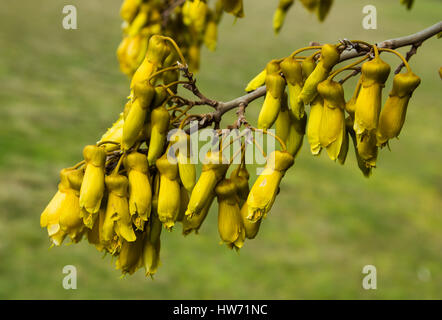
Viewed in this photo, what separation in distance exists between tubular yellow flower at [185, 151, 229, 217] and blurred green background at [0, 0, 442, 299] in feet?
8.67

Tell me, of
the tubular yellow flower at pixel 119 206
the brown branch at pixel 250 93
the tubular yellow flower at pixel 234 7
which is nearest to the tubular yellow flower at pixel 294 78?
the brown branch at pixel 250 93

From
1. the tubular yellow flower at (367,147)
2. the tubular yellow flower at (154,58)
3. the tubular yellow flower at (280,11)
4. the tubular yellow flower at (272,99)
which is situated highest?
the tubular yellow flower at (280,11)

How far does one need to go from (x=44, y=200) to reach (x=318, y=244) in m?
2.30

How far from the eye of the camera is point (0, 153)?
556 cm

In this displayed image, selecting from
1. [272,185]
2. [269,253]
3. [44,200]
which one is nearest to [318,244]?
[269,253]

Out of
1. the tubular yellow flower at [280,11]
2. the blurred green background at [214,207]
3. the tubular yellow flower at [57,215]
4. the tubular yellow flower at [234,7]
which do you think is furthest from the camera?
the blurred green background at [214,207]

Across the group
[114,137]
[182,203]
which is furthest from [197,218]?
[114,137]

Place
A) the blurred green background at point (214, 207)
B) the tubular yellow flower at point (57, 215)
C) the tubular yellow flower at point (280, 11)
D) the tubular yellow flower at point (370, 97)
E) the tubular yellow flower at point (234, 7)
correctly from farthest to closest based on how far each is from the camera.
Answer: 1. the blurred green background at point (214, 207)
2. the tubular yellow flower at point (280, 11)
3. the tubular yellow flower at point (234, 7)
4. the tubular yellow flower at point (57, 215)
5. the tubular yellow flower at point (370, 97)

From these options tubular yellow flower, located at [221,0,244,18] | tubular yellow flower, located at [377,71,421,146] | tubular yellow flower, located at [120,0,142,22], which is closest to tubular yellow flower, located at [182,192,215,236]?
tubular yellow flower, located at [377,71,421,146]

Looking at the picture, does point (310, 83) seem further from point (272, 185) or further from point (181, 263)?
point (181, 263)

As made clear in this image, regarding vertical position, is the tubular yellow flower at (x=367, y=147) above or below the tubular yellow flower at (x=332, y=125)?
below

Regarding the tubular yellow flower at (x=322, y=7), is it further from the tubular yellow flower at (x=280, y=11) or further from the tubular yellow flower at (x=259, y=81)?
the tubular yellow flower at (x=259, y=81)

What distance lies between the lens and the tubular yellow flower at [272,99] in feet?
3.89

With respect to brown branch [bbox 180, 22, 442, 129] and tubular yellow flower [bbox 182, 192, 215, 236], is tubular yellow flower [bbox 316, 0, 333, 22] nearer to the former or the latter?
brown branch [bbox 180, 22, 442, 129]
